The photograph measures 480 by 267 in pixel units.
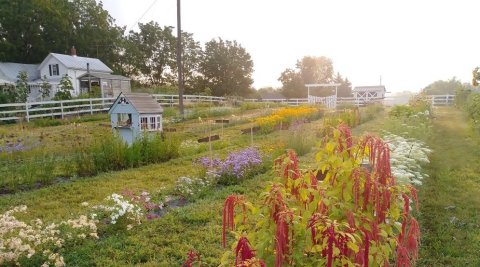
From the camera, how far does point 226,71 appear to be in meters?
50.7

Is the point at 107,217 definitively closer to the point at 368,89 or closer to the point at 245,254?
the point at 245,254

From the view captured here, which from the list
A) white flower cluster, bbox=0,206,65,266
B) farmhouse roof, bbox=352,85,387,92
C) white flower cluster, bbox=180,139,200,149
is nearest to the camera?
white flower cluster, bbox=0,206,65,266

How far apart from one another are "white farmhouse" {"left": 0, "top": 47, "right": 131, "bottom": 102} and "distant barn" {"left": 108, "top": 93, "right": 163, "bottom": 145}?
24519 mm

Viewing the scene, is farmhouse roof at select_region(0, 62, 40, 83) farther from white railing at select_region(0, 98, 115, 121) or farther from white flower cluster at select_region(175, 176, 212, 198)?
white flower cluster at select_region(175, 176, 212, 198)

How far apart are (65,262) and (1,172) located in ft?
15.9

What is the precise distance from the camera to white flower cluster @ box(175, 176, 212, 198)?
257 inches

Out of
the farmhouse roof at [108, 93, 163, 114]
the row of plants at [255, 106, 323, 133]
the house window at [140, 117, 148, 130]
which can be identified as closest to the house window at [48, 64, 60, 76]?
the row of plants at [255, 106, 323, 133]

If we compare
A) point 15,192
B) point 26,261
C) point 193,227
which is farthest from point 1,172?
point 193,227

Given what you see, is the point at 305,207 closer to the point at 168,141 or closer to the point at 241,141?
the point at 168,141

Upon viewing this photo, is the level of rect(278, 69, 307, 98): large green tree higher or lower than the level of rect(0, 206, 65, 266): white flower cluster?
higher

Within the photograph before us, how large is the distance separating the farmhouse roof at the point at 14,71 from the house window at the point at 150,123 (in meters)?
29.4

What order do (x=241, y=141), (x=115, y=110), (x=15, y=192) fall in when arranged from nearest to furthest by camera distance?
(x=15, y=192) < (x=115, y=110) < (x=241, y=141)

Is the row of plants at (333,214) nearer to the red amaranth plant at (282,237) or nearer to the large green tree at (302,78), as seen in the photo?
the red amaranth plant at (282,237)

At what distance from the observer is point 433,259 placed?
13.8 feet
